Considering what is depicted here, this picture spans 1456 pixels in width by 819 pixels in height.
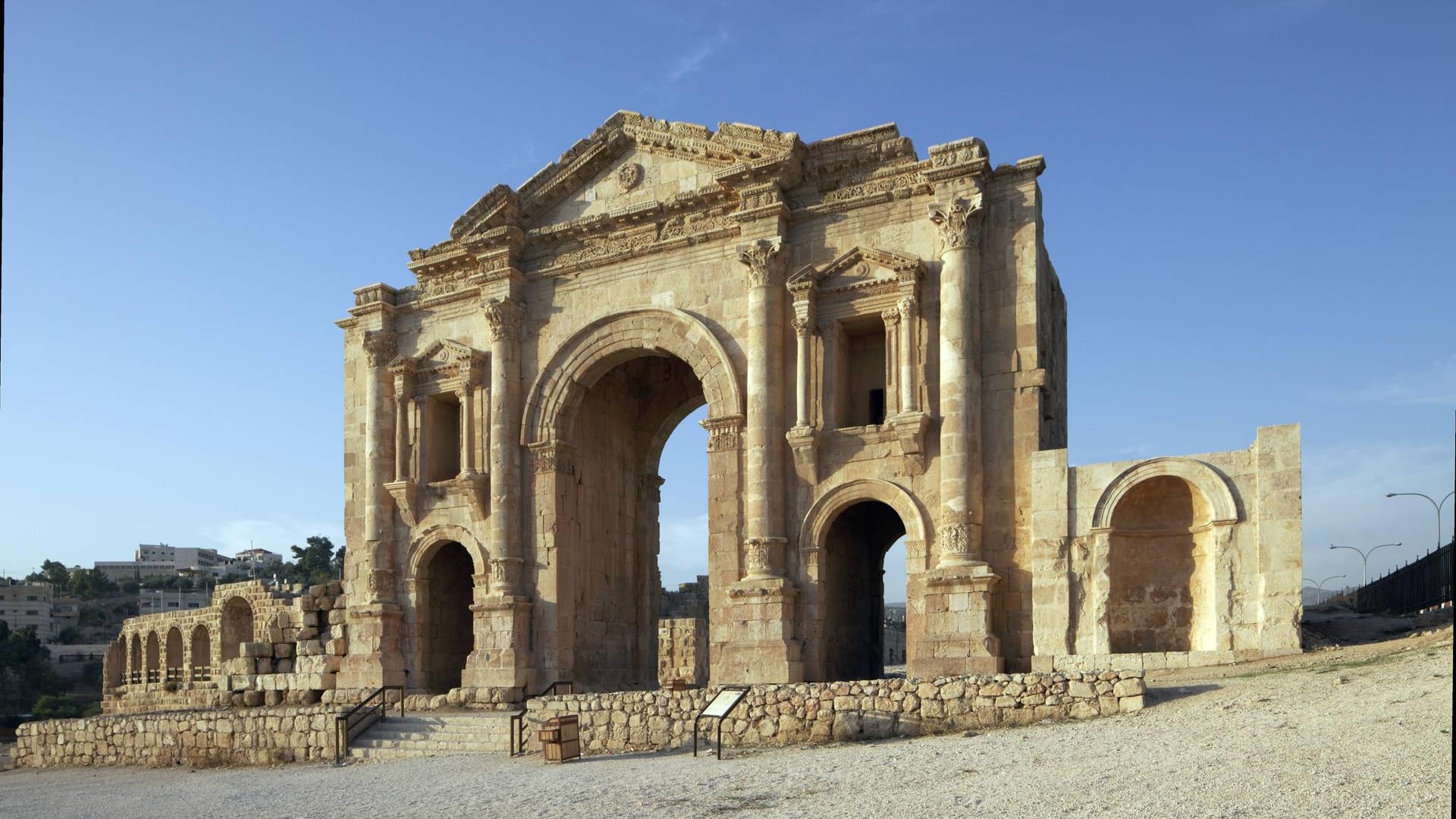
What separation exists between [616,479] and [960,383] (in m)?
8.70

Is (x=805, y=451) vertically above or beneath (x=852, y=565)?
above

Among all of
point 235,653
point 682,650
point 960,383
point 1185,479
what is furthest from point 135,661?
point 1185,479

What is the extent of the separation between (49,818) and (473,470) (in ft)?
31.3

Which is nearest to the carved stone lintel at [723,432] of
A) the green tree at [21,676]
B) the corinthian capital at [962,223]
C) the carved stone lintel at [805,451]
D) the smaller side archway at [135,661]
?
the carved stone lintel at [805,451]

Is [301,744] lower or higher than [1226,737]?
lower

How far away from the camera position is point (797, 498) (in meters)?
19.3

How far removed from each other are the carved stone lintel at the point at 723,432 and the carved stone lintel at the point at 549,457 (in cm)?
309

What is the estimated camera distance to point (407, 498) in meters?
23.0

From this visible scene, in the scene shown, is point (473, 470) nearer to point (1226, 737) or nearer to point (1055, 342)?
point (1055, 342)

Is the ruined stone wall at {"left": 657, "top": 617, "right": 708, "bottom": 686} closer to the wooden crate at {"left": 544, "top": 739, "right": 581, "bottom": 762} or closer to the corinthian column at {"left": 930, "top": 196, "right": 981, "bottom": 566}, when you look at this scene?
the corinthian column at {"left": 930, "top": 196, "right": 981, "bottom": 566}

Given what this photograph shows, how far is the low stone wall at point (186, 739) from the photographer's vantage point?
18688mm

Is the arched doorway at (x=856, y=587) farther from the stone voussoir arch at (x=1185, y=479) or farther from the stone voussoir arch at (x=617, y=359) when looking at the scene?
the stone voussoir arch at (x=1185, y=479)

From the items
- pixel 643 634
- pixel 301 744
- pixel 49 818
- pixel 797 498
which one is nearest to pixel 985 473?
pixel 797 498

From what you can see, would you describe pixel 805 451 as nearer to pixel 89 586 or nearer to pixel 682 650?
pixel 682 650
